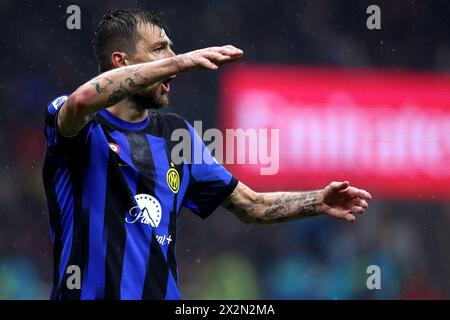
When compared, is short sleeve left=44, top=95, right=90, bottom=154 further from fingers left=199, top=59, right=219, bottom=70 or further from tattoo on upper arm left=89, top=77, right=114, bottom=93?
fingers left=199, top=59, right=219, bottom=70

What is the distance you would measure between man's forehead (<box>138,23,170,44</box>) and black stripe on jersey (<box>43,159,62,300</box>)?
78cm

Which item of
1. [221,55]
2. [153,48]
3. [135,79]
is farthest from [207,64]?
[153,48]

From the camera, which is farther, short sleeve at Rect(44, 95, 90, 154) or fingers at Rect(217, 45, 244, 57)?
short sleeve at Rect(44, 95, 90, 154)

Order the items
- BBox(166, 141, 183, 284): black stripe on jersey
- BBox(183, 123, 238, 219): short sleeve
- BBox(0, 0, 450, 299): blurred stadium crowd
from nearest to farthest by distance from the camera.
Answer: BBox(166, 141, 183, 284): black stripe on jersey → BBox(183, 123, 238, 219): short sleeve → BBox(0, 0, 450, 299): blurred stadium crowd

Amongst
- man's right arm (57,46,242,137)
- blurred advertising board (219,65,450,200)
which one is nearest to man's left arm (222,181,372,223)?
man's right arm (57,46,242,137)

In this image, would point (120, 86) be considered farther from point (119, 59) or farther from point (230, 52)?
point (119, 59)

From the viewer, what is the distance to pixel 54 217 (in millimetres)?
3338

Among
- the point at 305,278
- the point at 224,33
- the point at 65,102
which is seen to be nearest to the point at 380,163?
the point at 305,278

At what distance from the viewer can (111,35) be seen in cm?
382

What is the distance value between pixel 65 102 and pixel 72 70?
3.56 m

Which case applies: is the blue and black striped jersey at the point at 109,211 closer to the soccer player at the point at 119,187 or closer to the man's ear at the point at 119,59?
the soccer player at the point at 119,187

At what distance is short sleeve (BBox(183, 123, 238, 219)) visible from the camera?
3.77m
